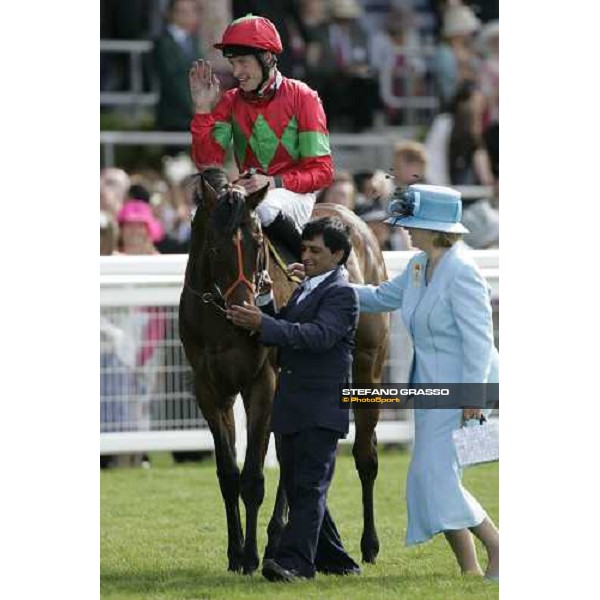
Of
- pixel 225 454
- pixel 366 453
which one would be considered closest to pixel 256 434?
pixel 225 454

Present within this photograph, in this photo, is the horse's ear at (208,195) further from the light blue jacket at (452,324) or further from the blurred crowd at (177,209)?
the blurred crowd at (177,209)

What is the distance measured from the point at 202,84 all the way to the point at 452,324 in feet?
4.83

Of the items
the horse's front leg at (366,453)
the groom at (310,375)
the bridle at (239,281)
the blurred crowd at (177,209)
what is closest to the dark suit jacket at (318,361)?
the groom at (310,375)

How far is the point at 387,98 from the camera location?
17.0 meters

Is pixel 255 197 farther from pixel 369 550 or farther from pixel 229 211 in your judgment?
pixel 369 550

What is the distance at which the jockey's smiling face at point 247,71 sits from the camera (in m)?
7.72

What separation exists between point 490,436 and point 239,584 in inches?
46.3

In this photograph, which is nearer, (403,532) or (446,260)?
(446,260)

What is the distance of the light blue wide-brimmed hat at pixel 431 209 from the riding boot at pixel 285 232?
2.30 ft

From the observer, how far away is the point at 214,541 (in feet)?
28.3
